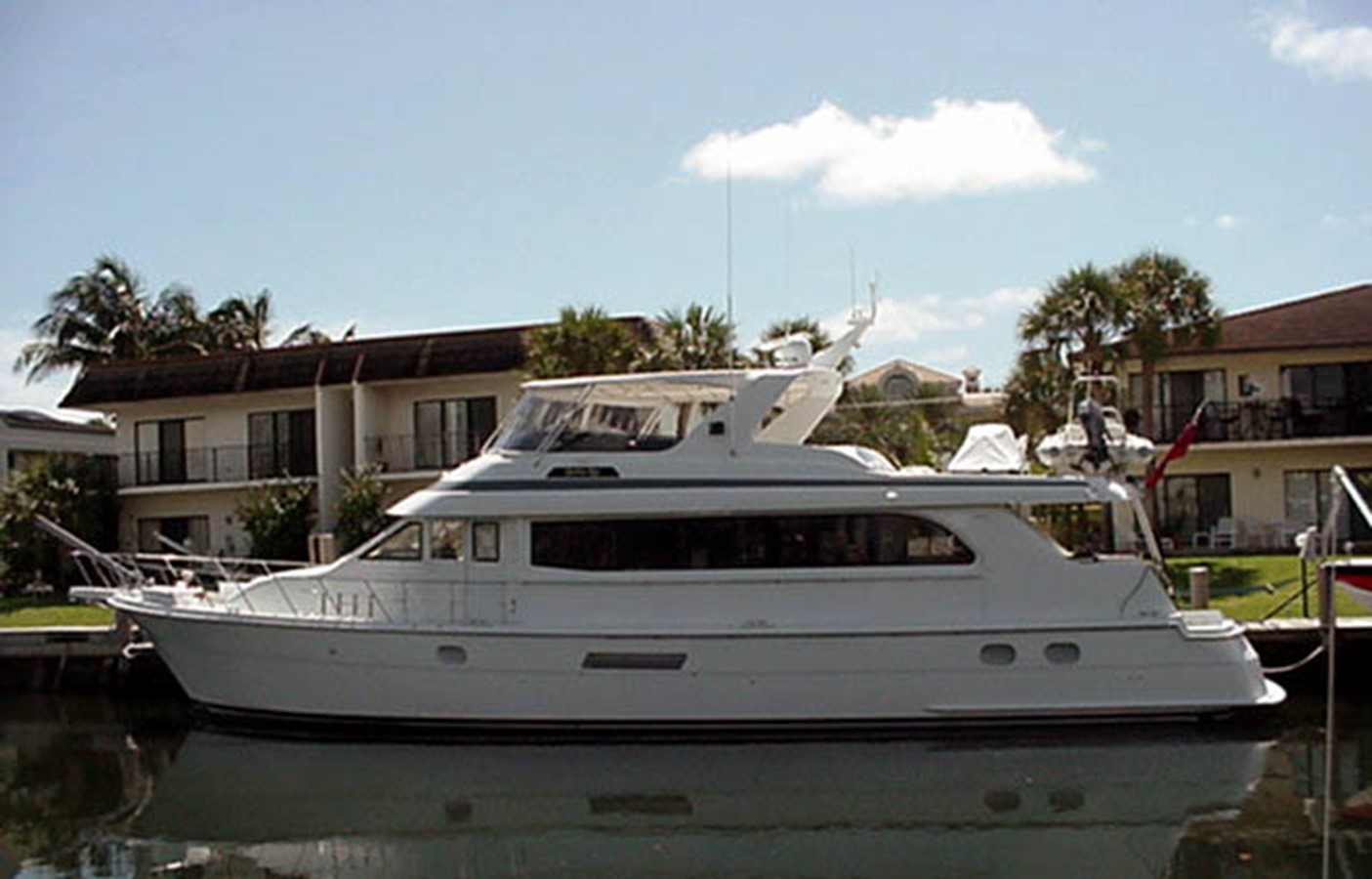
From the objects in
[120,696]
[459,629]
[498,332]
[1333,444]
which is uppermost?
[498,332]

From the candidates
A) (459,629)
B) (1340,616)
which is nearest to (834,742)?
(459,629)

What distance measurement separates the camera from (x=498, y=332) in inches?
1056

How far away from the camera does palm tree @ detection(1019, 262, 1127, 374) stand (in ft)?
77.2

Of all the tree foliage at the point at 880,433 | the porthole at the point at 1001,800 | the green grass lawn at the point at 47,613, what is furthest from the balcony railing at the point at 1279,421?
the green grass lawn at the point at 47,613

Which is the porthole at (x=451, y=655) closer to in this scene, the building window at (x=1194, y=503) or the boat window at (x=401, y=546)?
the boat window at (x=401, y=546)

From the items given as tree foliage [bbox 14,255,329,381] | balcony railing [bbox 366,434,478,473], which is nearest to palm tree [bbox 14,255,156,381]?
tree foliage [bbox 14,255,329,381]

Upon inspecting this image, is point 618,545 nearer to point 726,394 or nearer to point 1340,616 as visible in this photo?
point 726,394

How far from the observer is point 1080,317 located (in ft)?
77.0

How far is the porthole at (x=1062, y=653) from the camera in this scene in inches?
530

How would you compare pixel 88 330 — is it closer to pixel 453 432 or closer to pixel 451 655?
pixel 453 432

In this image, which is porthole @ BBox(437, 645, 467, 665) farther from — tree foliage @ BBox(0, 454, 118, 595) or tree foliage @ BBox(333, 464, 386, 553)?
tree foliage @ BBox(0, 454, 118, 595)

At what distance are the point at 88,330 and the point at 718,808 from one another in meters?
30.6

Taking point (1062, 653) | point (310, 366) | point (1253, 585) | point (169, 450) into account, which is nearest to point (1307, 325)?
point (1253, 585)

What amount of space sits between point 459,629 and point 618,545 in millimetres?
1844
